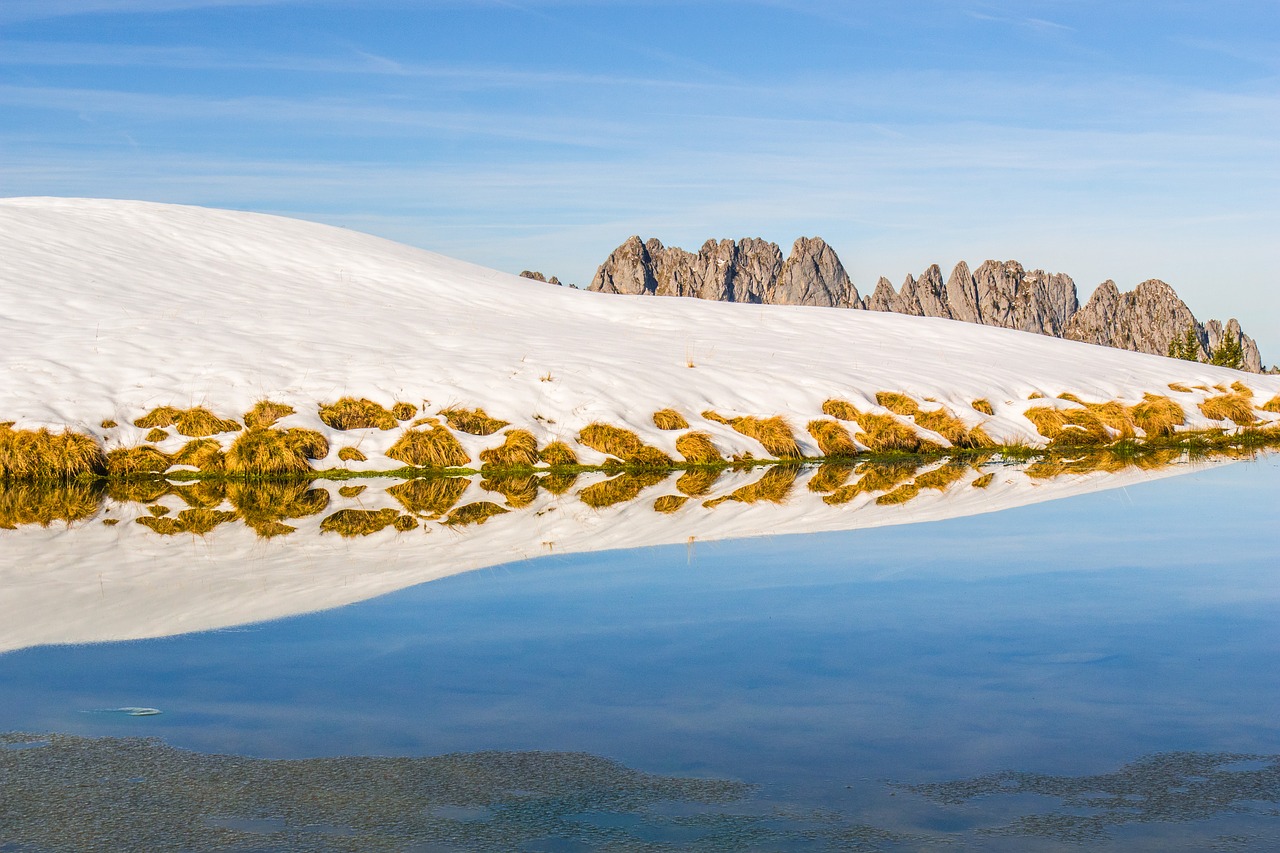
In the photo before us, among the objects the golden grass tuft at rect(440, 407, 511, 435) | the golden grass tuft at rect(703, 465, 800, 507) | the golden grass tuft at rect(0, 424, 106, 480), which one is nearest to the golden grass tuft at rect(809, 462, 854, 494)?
the golden grass tuft at rect(703, 465, 800, 507)

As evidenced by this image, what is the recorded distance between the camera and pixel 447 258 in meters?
58.6

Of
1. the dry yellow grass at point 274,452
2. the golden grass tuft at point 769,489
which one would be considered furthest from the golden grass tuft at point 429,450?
the golden grass tuft at point 769,489

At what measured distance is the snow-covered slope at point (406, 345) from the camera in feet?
90.0

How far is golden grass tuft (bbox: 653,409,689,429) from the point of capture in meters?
27.5

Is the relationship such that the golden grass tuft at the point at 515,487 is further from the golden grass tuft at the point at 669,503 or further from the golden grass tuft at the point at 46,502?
the golden grass tuft at the point at 46,502

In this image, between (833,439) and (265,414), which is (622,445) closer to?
(833,439)

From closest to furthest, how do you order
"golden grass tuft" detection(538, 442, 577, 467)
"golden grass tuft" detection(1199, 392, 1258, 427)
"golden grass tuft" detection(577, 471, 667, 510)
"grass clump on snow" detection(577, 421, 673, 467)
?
"golden grass tuft" detection(577, 471, 667, 510) < "golden grass tuft" detection(538, 442, 577, 467) < "grass clump on snow" detection(577, 421, 673, 467) < "golden grass tuft" detection(1199, 392, 1258, 427)

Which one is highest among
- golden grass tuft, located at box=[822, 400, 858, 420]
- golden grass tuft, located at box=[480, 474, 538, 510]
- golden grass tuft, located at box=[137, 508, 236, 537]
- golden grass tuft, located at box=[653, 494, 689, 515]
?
golden grass tuft, located at box=[822, 400, 858, 420]

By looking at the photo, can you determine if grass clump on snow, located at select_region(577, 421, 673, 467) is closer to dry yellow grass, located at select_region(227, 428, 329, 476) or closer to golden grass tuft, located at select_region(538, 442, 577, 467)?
golden grass tuft, located at select_region(538, 442, 577, 467)

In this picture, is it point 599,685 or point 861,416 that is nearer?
point 599,685

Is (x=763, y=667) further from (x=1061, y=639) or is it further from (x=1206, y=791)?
(x=1206, y=791)

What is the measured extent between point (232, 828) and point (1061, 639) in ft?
21.8

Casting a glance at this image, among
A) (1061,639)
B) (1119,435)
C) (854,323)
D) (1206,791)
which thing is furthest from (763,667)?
(854,323)

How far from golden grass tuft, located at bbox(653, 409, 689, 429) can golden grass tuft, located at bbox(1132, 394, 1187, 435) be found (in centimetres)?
1366
